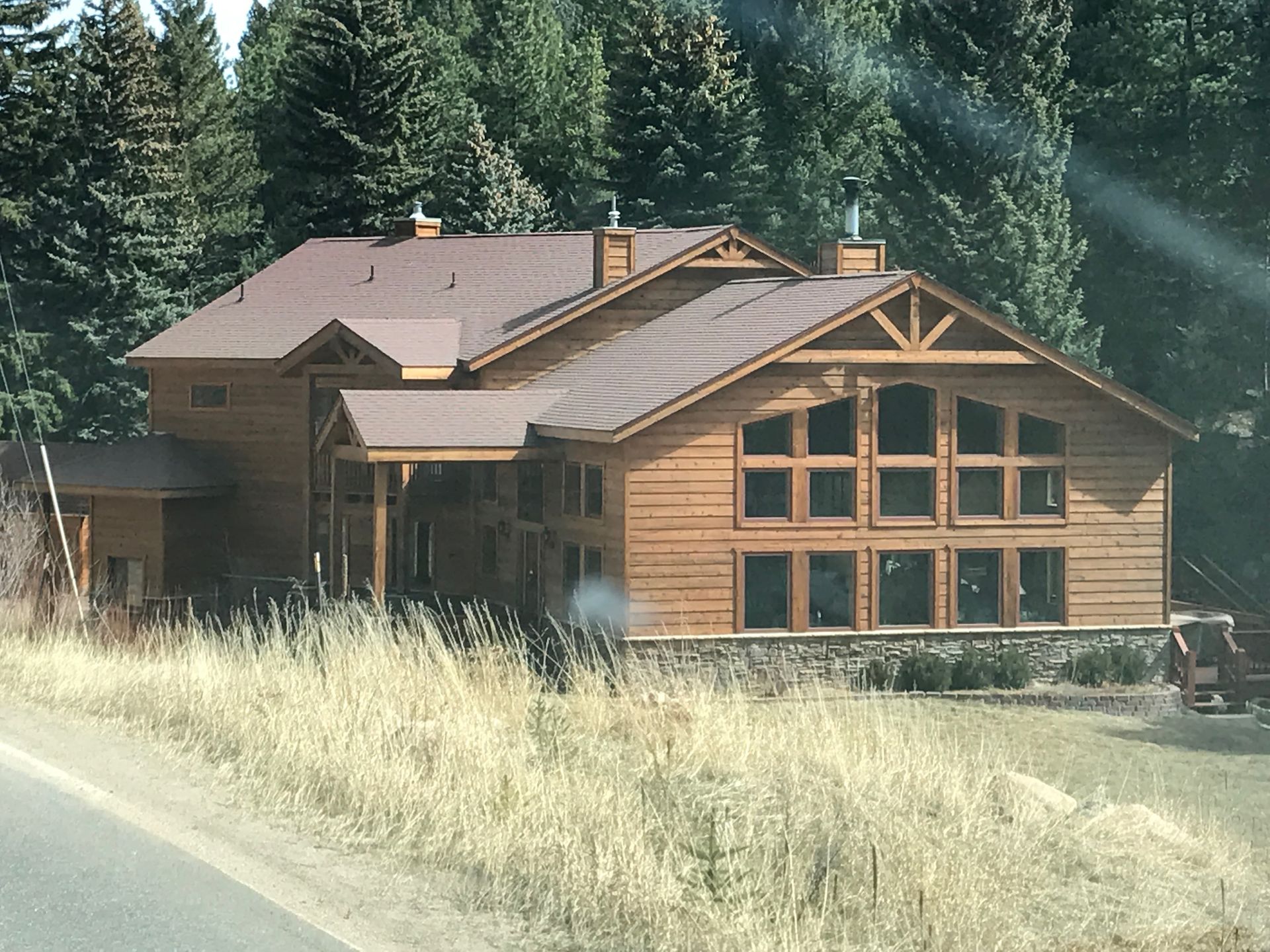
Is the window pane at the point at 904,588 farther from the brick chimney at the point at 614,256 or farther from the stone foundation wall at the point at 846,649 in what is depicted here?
the brick chimney at the point at 614,256

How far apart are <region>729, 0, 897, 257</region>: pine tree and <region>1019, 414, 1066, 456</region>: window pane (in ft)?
74.7

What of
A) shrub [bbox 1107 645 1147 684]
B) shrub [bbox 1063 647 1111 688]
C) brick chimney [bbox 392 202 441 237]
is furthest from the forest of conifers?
shrub [bbox 1063 647 1111 688]

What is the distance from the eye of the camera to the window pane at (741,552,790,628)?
25984 mm

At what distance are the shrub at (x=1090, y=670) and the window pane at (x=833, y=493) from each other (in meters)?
4.35

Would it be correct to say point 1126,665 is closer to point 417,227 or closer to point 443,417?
point 443,417

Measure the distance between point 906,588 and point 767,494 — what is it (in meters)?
2.74

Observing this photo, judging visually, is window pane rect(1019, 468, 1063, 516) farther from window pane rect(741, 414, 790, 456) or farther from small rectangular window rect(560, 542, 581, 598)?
small rectangular window rect(560, 542, 581, 598)

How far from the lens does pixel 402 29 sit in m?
50.1

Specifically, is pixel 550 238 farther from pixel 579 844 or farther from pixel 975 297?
pixel 579 844

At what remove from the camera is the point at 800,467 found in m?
26.2

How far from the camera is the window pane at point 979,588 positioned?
2709 cm

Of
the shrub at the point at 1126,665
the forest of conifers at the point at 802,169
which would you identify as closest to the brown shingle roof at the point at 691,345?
the shrub at the point at 1126,665

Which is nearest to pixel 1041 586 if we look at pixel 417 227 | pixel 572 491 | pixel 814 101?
pixel 572 491

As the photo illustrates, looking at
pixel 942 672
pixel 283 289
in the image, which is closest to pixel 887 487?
pixel 942 672
